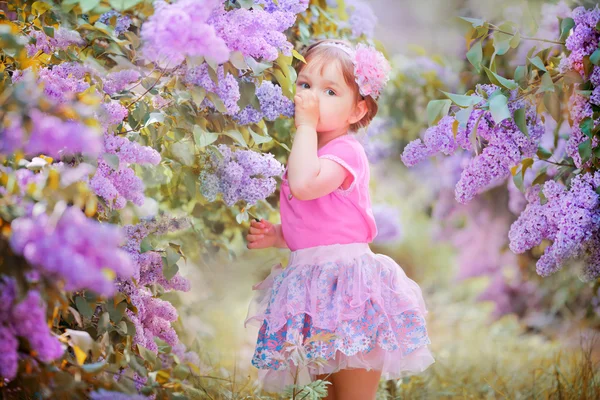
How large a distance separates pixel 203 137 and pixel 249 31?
10.9 inches

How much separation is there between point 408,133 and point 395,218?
0.53 m

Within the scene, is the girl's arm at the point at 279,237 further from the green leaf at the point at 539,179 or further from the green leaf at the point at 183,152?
the green leaf at the point at 539,179

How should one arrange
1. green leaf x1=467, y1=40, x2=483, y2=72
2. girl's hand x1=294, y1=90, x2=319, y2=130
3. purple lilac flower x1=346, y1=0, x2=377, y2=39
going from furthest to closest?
purple lilac flower x1=346, y1=0, x2=377, y2=39 < girl's hand x1=294, y1=90, x2=319, y2=130 < green leaf x1=467, y1=40, x2=483, y2=72

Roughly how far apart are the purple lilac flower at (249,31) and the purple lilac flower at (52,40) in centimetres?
34

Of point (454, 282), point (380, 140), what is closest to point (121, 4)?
point (380, 140)

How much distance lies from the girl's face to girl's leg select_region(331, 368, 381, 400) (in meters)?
0.67

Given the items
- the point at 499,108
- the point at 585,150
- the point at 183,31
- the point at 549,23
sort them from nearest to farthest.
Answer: the point at 183,31 → the point at 499,108 → the point at 585,150 → the point at 549,23

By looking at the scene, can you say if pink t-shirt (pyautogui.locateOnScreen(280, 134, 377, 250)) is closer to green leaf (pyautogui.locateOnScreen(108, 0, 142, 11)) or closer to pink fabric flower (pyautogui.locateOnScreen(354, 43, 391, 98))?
pink fabric flower (pyautogui.locateOnScreen(354, 43, 391, 98))

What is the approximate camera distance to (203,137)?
1.62 m

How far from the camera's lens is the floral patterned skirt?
1.68 m

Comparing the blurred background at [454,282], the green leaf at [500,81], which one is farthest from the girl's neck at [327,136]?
the blurred background at [454,282]

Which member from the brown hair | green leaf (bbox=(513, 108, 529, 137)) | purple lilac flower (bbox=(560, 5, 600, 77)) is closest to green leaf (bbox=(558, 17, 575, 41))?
purple lilac flower (bbox=(560, 5, 600, 77))

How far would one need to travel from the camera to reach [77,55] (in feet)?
5.42

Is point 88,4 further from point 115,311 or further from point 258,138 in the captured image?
point 115,311
